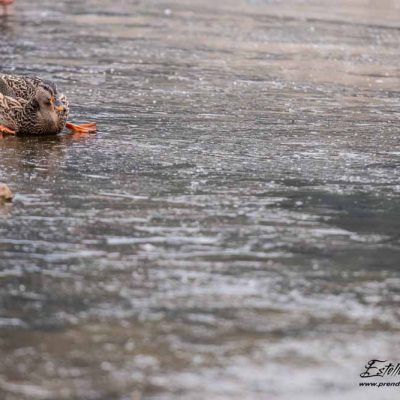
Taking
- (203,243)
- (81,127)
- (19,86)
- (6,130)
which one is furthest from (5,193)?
(19,86)

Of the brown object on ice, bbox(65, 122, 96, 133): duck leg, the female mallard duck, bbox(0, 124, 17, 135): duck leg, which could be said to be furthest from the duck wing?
the brown object on ice

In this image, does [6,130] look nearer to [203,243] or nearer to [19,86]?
[19,86]

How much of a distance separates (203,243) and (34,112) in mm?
3763

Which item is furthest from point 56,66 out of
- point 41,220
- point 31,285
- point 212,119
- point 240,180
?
point 31,285

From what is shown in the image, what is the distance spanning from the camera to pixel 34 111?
31.6ft

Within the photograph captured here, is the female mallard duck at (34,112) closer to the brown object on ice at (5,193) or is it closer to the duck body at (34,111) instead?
the duck body at (34,111)

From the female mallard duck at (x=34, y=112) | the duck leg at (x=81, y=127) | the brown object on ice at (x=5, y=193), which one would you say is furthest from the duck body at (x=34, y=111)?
the brown object on ice at (x=5, y=193)

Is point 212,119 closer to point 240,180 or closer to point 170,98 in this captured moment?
point 170,98

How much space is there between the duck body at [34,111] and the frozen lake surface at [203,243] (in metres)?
0.13

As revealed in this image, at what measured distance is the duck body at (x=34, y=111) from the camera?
9.60m

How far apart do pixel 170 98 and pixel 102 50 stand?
4997 mm

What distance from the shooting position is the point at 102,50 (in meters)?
16.7

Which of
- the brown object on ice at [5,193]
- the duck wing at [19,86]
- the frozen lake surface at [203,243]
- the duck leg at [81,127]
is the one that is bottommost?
the frozen lake surface at [203,243]

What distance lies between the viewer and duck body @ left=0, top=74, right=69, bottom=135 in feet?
31.5
